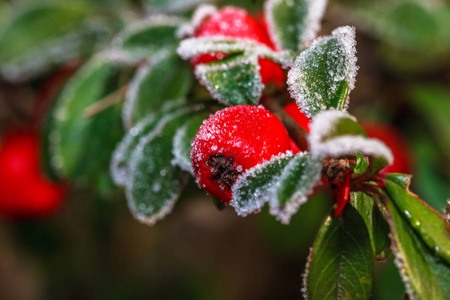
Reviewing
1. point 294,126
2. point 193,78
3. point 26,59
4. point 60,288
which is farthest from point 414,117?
point 60,288

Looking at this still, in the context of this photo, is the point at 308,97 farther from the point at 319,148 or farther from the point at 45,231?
the point at 45,231

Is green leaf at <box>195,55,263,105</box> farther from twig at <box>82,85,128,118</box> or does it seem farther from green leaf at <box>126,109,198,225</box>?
twig at <box>82,85,128,118</box>

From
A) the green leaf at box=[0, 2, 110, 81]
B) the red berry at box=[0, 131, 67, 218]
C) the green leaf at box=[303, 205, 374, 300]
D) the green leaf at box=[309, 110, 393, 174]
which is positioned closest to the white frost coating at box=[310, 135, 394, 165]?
the green leaf at box=[309, 110, 393, 174]

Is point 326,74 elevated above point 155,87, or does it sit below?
above

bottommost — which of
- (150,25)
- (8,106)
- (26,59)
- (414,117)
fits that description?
(8,106)

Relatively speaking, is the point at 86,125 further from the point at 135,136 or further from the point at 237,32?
the point at 237,32

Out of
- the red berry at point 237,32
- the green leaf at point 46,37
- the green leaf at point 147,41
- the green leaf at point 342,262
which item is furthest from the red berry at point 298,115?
the green leaf at point 46,37

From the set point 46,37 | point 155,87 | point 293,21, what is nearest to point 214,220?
point 46,37
